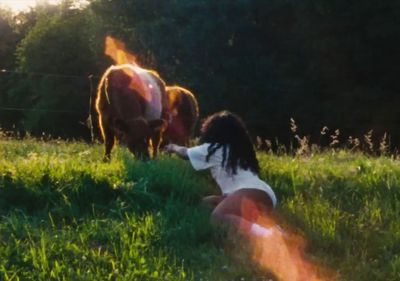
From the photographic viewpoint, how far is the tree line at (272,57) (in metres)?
29.2

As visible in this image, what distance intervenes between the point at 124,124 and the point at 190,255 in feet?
13.9

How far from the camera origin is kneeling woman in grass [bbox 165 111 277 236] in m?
5.97

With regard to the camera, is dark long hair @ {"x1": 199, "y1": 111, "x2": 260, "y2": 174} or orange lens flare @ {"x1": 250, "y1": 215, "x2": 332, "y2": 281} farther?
dark long hair @ {"x1": 199, "y1": 111, "x2": 260, "y2": 174}

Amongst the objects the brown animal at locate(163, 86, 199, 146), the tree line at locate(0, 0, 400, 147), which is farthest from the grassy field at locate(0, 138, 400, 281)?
the tree line at locate(0, 0, 400, 147)

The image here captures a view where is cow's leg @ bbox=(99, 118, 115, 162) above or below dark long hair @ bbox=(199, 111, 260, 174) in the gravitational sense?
below

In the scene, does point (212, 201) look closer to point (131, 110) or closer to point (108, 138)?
point (131, 110)

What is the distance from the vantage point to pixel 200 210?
6031 mm

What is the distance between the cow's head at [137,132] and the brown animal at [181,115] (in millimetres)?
2869

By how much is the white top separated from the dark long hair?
0.15ft

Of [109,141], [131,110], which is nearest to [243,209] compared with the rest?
[131,110]

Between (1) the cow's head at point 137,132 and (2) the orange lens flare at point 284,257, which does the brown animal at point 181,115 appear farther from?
(2) the orange lens flare at point 284,257

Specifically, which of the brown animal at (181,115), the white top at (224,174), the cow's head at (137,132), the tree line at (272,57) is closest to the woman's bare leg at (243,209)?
the white top at (224,174)

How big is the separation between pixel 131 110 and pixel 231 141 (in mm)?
2696

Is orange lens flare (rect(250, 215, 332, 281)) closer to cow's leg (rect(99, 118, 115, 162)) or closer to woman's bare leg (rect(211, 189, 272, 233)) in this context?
woman's bare leg (rect(211, 189, 272, 233))
